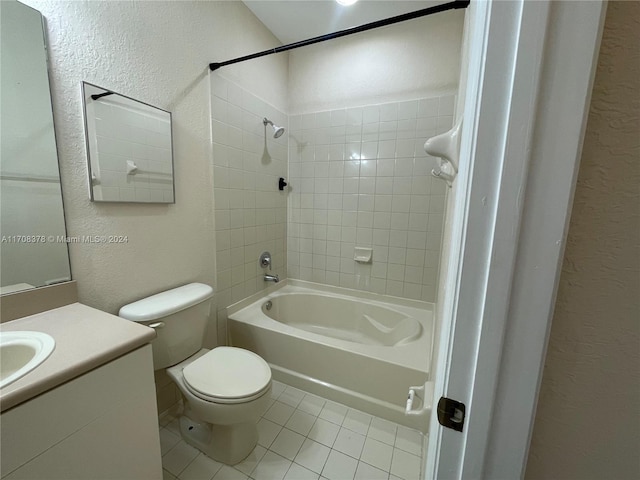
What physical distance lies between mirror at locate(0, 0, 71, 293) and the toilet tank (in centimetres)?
35

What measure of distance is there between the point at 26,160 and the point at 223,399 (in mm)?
1148

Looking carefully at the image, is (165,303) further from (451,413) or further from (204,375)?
(451,413)

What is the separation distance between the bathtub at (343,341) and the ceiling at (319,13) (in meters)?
2.07

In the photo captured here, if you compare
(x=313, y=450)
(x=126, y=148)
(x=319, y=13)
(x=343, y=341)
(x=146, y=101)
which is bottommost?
(x=313, y=450)

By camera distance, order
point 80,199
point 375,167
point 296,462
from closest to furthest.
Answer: point 80,199 < point 296,462 < point 375,167

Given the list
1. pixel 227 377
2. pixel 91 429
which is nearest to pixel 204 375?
pixel 227 377

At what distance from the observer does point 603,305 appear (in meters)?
0.33

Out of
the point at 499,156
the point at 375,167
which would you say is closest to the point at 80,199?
the point at 499,156

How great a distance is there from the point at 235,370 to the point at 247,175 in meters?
1.29

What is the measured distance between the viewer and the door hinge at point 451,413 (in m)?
0.38

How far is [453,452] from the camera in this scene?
39 cm

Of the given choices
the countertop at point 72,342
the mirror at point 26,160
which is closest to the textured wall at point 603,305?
the countertop at point 72,342

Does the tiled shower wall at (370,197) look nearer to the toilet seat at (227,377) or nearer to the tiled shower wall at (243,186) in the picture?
the tiled shower wall at (243,186)

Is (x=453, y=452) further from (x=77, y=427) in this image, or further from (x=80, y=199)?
(x=80, y=199)
